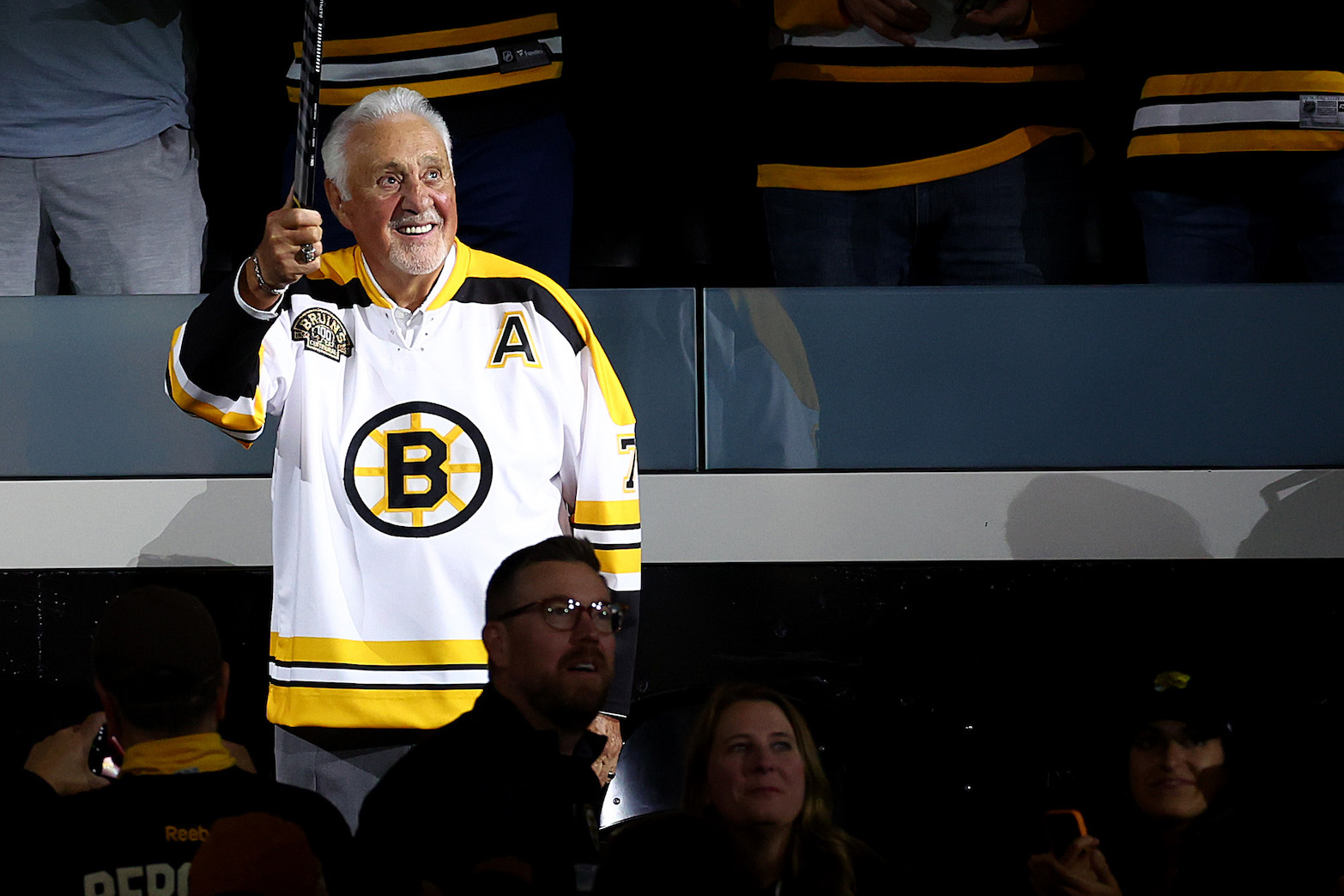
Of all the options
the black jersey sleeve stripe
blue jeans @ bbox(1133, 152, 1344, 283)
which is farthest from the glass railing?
the black jersey sleeve stripe

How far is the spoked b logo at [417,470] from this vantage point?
1.79 m

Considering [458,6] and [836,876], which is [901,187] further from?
[836,876]

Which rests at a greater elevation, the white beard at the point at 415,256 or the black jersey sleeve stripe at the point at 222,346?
the white beard at the point at 415,256

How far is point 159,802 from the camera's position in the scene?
134 centimetres

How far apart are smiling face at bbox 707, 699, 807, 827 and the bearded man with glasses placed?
0.54ft

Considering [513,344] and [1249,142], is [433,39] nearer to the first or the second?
Answer: [513,344]

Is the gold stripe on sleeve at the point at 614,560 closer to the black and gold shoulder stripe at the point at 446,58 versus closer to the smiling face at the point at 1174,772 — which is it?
the smiling face at the point at 1174,772

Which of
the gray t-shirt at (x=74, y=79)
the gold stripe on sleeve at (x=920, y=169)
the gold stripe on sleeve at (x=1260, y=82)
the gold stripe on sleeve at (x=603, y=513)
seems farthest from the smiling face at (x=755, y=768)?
the gray t-shirt at (x=74, y=79)

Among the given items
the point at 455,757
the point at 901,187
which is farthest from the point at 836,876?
the point at 901,187

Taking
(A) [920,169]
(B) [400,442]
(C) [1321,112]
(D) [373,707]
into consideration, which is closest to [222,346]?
(B) [400,442]

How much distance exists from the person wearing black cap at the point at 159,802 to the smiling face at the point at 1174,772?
3.54ft

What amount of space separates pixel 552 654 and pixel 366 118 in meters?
0.88

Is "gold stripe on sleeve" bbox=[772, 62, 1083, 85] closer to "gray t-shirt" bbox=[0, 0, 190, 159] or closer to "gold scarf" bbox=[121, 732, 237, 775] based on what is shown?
"gray t-shirt" bbox=[0, 0, 190, 159]

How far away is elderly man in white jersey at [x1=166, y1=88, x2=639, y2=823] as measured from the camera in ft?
5.75
